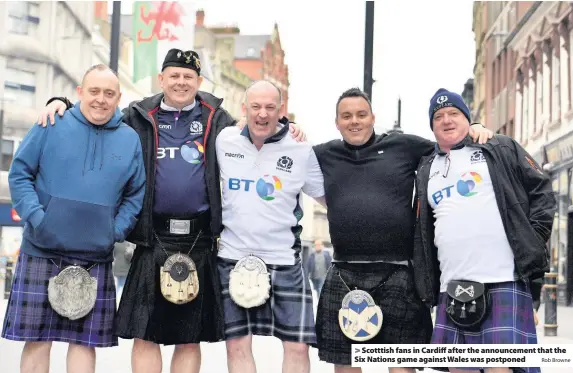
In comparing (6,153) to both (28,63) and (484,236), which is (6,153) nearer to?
(28,63)

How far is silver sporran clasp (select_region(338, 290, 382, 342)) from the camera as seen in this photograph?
5.46 meters

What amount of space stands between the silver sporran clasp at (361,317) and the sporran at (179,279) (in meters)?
1.00

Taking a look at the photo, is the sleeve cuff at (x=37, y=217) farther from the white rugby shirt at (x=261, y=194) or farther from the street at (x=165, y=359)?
the street at (x=165, y=359)

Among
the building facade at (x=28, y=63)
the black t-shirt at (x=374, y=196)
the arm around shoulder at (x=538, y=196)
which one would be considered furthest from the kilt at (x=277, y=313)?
the building facade at (x=28, y=63)

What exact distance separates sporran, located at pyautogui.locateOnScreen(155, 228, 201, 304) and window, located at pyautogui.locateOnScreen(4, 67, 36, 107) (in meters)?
34.2

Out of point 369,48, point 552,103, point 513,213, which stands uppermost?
point 552,103

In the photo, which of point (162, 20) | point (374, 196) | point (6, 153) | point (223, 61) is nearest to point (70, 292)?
point (374, 196)

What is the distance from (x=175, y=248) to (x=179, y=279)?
0.72 feet

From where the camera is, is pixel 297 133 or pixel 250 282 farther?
pixel 297 133

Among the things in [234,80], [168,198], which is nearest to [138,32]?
[168,198]

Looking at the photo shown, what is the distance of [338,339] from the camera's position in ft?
18.3

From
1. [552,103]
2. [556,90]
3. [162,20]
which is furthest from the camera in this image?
[552,103]

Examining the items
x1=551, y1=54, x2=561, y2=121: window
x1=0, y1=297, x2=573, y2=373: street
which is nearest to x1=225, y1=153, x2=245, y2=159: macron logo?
x1=0, y1=297, x2=573, y2=373: street

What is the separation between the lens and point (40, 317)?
207 inches
